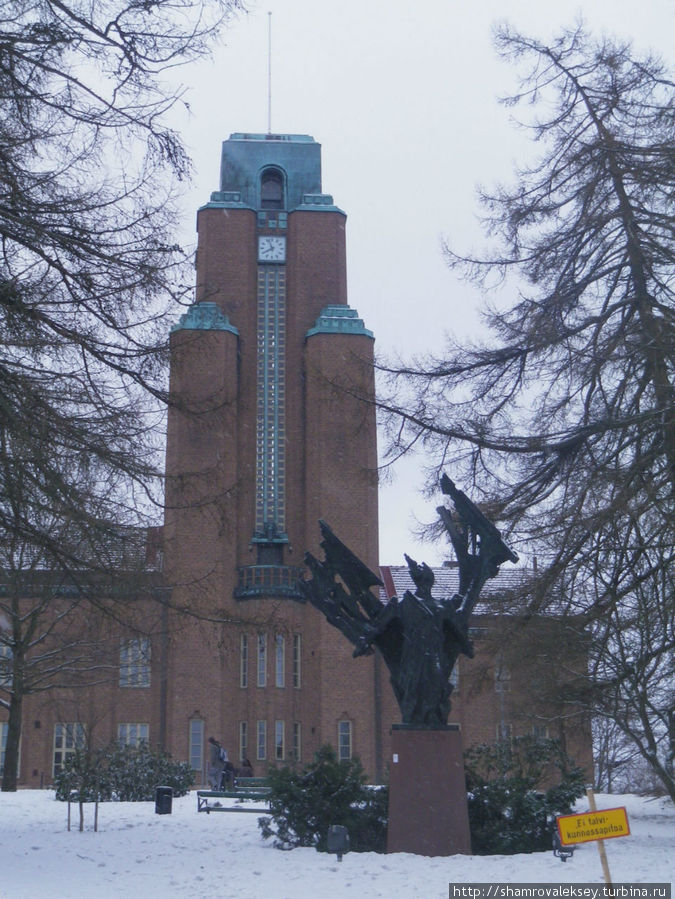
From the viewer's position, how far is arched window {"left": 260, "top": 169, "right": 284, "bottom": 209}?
44.2 metres

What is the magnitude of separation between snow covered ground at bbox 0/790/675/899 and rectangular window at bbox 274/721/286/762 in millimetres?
22557

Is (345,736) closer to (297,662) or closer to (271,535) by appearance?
(297,662)

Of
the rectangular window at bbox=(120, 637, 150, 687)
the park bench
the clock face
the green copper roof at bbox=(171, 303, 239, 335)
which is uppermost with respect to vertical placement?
the clock face

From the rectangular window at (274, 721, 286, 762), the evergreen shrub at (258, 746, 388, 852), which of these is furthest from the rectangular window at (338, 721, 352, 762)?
the evergreen shrub at (258, 746, 388, 852)

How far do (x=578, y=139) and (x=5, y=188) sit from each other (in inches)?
280

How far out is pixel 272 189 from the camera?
146ft

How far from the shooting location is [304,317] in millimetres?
41094

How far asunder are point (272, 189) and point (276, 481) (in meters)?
13.4

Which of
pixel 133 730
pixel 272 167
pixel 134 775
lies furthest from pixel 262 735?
pixel 272 167

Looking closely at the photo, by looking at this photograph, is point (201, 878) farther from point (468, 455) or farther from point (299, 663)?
point (299, 663)

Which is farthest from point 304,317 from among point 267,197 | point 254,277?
point 267,197

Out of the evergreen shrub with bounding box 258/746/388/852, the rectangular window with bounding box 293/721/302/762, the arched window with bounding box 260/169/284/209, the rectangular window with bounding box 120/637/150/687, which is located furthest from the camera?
the arched window with bounding box 260/169/284/209

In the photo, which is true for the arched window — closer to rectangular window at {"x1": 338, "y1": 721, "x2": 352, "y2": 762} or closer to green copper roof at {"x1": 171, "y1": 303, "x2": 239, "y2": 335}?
rectangular window at {"x1": 338, "y1": 721, "x2": 352, "y2": 762}

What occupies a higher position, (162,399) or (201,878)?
(162,399)
